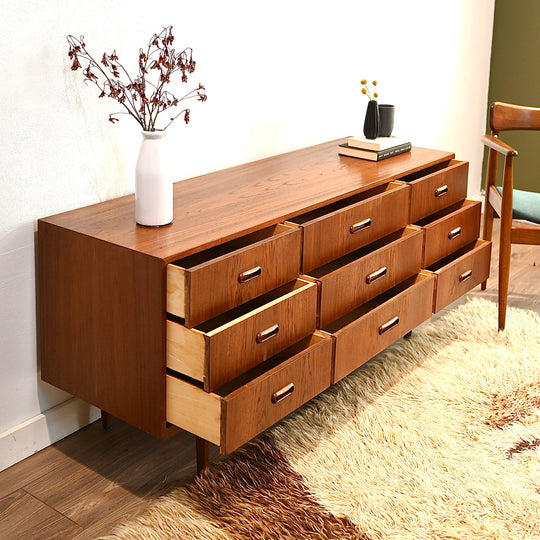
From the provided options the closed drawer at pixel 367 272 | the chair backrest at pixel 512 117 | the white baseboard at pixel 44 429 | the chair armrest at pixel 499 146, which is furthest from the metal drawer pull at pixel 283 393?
the chair backrest at pixel 512 117

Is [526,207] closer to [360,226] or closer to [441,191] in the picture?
[441,191]

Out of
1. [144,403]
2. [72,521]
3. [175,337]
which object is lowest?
[72,521]

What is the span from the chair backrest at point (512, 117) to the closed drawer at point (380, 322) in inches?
32.8

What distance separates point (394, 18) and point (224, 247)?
1.52 meters

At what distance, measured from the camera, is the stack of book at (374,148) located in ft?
8.32

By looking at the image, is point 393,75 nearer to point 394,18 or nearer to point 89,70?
point 394,18

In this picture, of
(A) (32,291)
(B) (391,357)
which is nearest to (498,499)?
(B) (391,357)

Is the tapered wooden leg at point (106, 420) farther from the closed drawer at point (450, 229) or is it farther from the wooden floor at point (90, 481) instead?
the closed drawer at point (450, 229)

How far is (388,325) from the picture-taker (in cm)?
222

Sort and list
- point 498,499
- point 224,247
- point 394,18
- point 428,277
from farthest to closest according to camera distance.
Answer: point 394,18 < point 428,277 < point 224,247 < point 498,499

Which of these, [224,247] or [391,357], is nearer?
[224,247]

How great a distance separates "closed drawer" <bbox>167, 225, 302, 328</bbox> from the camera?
5.45 ft

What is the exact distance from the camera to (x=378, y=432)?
2.09m

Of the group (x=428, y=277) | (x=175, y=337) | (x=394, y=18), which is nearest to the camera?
(x=175, y=337)
